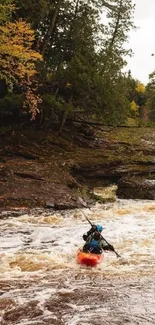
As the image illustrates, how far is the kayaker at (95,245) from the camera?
1034 centimetres

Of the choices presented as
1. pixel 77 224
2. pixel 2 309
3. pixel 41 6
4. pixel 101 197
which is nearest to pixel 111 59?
pixel 41 6

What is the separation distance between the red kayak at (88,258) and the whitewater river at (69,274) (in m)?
0.17

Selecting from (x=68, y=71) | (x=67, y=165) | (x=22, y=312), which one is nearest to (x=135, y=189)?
(x=67, y=165)

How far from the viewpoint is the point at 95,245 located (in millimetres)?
10391

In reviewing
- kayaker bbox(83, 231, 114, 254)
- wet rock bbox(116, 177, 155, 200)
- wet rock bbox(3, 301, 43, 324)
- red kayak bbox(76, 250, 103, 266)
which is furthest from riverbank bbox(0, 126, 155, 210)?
wet rock bbox(3, 301, 43, 324)

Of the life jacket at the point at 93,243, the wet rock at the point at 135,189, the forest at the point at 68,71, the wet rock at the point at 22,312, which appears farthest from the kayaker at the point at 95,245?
the forest at the point at 68,71

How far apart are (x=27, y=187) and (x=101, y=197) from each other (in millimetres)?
3632

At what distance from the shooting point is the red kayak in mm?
9812

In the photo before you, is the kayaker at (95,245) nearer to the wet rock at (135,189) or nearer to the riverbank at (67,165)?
the riverbank at (67,165)

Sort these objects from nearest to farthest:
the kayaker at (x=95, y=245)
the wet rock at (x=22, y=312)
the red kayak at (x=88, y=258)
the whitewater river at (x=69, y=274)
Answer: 1. the wet rock at (x=22, y=312)
2. the whitewater river at (x=69, y=274)
3. the red kayak at (x=88, y=258)
4. the kayaker at (x=95, y=245)

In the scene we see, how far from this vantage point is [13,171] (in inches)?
736

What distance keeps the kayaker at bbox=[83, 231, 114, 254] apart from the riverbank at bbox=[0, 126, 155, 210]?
6122mm

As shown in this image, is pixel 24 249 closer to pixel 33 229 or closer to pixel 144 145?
pixel 33 229

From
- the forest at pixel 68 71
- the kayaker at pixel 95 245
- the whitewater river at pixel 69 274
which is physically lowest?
the whitewater river at pixel 69 274
